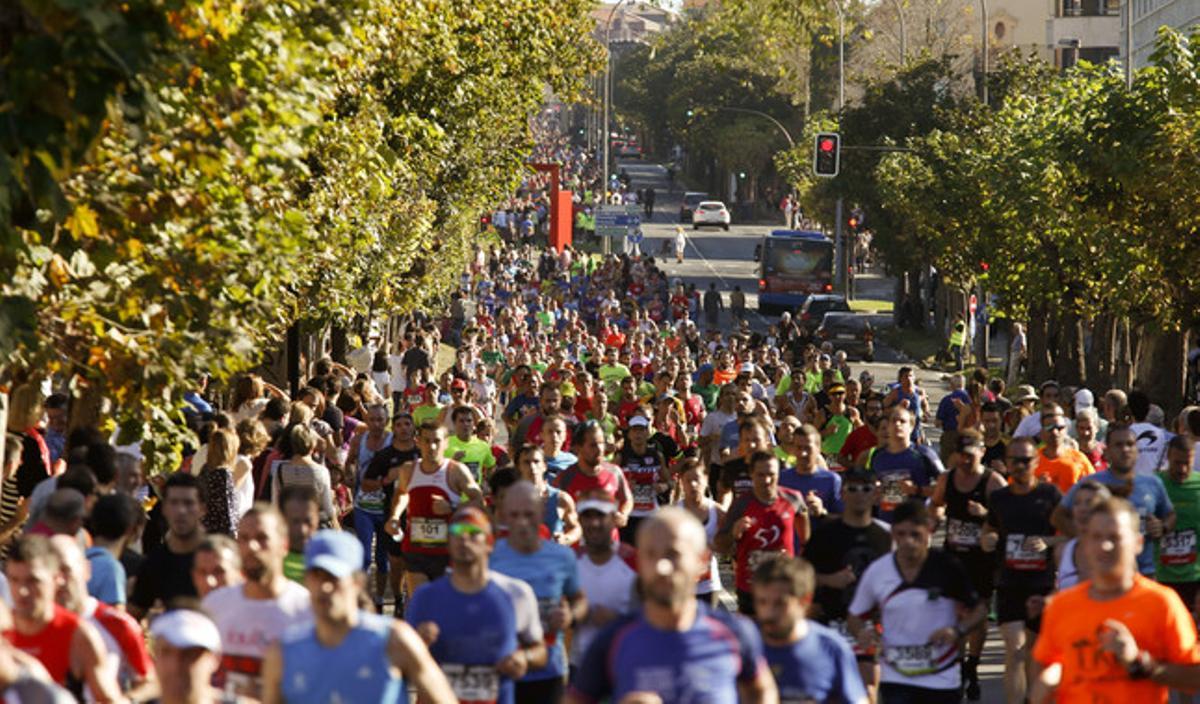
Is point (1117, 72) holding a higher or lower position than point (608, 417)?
higher

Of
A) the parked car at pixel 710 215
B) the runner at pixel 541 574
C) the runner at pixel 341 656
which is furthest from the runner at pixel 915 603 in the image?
the parked car at pixel 710 215

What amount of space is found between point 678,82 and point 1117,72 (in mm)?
91765

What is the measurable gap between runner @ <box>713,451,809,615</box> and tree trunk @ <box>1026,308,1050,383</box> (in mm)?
31992

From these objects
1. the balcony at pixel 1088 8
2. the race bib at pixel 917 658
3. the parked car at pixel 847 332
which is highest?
the balcony at pixel 1088 8

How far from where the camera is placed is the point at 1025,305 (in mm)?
39469

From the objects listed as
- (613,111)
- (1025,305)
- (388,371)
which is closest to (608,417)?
(388,371)

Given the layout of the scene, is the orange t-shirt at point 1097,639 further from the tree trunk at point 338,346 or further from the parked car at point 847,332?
the parked car at point 847,332

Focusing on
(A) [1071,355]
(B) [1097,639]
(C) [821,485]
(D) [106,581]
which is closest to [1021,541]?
(C) [821,485]

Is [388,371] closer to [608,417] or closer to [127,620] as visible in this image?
[608,417]

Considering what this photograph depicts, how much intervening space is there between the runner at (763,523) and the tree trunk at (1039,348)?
31992 millimetres

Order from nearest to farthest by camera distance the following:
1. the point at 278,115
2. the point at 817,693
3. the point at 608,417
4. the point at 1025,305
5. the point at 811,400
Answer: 1. the point at 817,693
2. the point at 278,115
3. the point at 608,417
4. the point at 811,400
5. the point at 1025,305

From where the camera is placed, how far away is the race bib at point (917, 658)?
32.6 ft

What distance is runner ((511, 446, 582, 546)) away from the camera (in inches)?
483

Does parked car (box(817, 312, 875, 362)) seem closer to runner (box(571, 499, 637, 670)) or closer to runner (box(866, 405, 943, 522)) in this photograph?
runner (box(866, 405, 943, 522))
